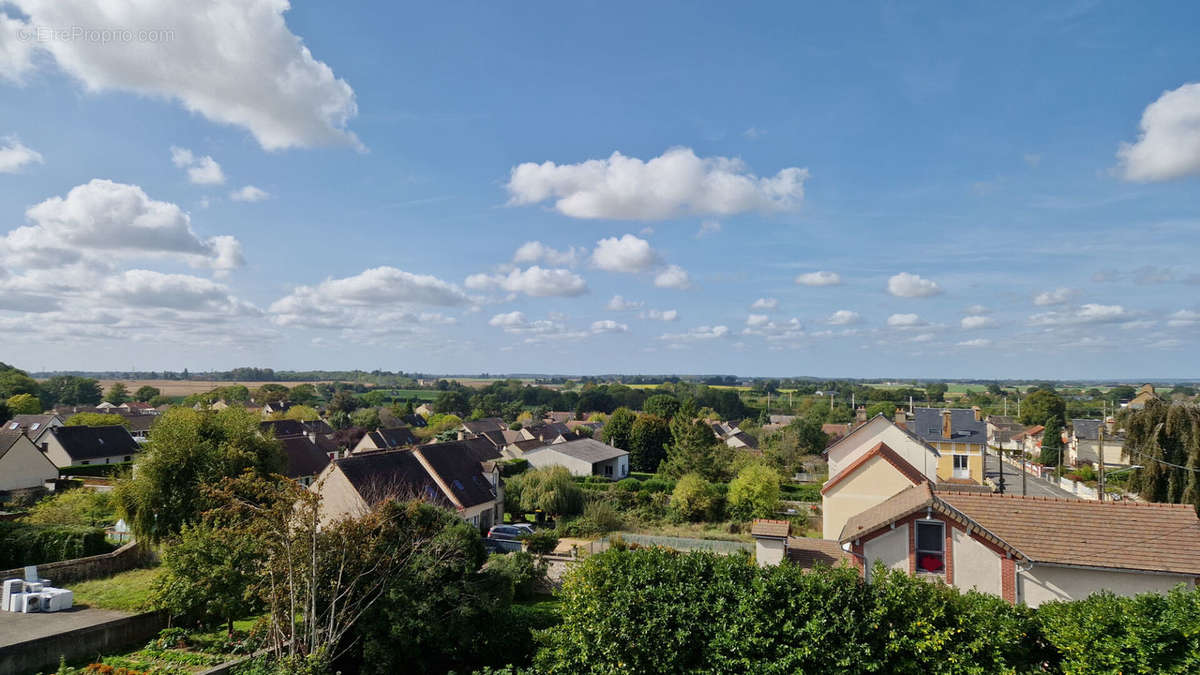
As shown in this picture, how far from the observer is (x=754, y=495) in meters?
38.0

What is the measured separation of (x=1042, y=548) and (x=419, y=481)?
1061 inches

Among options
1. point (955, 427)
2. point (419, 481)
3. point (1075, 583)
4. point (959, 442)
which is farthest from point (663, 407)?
point (1075, 583)

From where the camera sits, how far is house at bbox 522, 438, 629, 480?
182ft

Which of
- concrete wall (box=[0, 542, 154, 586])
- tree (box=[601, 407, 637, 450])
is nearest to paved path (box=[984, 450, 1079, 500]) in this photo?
tree (box=[601, 407, 637, 450])

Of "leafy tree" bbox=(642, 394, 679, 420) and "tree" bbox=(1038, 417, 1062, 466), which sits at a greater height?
"leafy tree" bbox=(642, 394, 679, 420)

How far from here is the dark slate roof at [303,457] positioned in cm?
4494

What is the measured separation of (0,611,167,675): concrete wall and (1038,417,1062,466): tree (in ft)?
261

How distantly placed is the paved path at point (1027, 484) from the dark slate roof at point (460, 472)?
37150mm

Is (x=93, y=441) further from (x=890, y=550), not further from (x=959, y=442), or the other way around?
(x=959, y=442)

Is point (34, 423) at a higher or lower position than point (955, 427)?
lower

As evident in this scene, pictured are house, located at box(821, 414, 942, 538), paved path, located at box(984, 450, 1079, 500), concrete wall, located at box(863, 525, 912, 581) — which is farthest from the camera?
paved path, located at box(984, 450, 1079, 500)

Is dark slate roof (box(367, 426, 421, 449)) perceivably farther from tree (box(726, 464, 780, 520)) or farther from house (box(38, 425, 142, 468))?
tree (box(726, 464, 780, 520))

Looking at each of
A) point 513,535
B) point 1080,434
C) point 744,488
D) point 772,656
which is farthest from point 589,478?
point 1080,434

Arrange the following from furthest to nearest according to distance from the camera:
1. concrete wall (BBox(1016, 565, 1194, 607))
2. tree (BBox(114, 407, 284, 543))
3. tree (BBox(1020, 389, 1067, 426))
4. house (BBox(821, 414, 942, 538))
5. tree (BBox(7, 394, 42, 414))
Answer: tree (BBox(1020, 389, 1067, 426)) < tree (BBox(7, 394, 42, 414)) < house (BBox(821, 414, 942, 538)) < tree (BBox(114, 407, 284, 543)) < concrete wall (BBox(1016, 565, 1194, 607))
